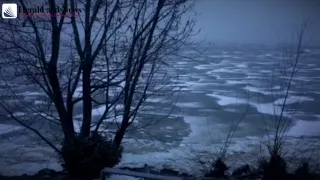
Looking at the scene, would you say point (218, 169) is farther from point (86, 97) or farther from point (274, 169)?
point (86, 97)

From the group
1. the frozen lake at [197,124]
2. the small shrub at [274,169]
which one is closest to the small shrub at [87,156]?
the frozen lake at [197,124]

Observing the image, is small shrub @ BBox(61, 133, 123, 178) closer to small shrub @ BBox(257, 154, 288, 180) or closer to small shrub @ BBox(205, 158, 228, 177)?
small shrub @ BBox(205, 158, 228, 177)

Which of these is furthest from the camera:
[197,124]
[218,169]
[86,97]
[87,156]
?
[197,124]

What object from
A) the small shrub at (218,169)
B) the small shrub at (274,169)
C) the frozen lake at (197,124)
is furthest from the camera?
the frozen lake at (197,124)

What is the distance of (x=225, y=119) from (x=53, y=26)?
7854mm

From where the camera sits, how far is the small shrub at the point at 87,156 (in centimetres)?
634

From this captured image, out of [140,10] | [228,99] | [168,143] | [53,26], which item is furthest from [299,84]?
[53,26]

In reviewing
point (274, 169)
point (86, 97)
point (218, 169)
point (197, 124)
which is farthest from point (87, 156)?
point (197, 124)

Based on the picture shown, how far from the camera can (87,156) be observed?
21.0 feet

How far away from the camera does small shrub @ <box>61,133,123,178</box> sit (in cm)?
634

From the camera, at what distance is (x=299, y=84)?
1941cm

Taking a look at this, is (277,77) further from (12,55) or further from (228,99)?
(12,55)

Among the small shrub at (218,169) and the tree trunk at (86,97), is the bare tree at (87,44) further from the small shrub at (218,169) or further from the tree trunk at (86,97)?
the small shrub at (218,169)

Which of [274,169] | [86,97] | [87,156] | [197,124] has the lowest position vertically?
[274,169]
